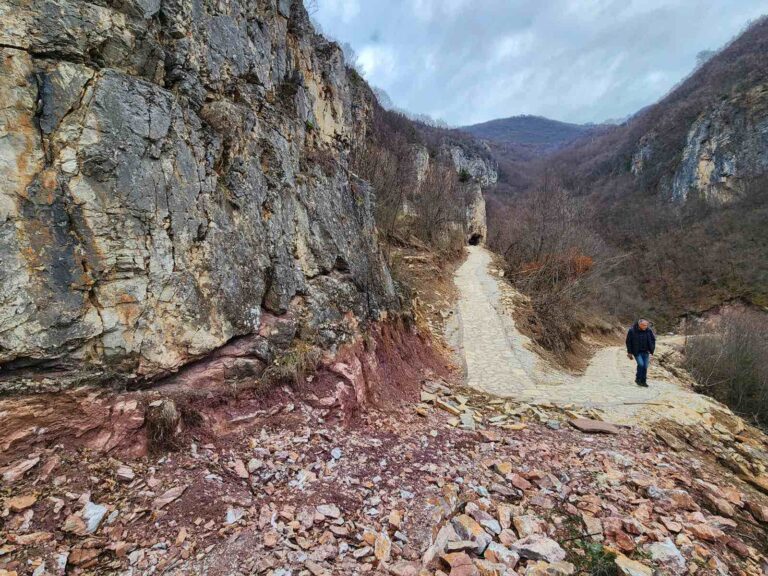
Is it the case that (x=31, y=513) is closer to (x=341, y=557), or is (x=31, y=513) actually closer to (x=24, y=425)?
(x=24, y=425)

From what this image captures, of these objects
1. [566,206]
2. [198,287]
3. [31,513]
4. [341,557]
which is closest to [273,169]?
[198,287]

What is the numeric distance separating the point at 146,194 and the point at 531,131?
6364 inches

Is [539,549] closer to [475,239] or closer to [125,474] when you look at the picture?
[125,474]

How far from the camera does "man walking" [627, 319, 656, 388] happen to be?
29.4ft

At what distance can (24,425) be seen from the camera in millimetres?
3016

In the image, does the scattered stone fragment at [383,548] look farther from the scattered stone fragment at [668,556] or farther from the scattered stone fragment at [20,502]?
the scattered stone fragment at [20,502]

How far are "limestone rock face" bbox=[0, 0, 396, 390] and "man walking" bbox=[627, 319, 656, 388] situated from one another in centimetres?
742

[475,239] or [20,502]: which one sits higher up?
[475,239]

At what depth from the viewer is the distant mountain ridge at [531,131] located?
413 ft

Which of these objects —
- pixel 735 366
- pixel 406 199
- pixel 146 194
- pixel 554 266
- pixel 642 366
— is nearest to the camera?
pixel 146 194

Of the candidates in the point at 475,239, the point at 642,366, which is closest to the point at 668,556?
the point at 642,366

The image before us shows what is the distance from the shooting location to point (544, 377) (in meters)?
9.09

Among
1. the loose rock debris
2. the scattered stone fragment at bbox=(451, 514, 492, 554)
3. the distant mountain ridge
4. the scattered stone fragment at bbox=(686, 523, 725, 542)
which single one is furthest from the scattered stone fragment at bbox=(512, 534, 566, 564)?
the distant mountain ridge

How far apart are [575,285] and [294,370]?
14.6 metres
